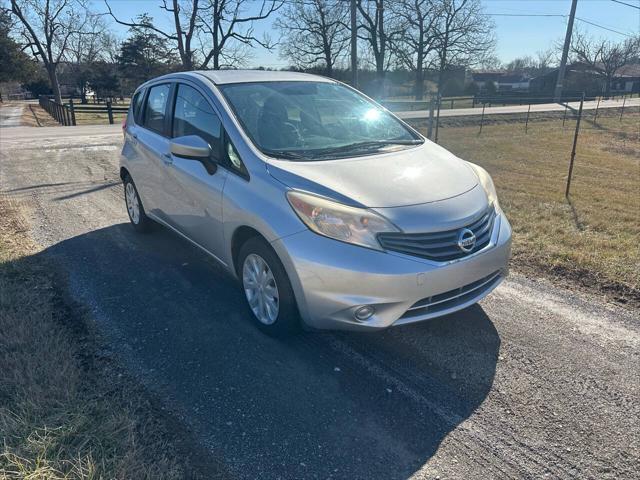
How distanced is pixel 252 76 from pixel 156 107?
3.94ft

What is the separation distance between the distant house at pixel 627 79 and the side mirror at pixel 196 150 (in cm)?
8372

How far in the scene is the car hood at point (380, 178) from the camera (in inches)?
117

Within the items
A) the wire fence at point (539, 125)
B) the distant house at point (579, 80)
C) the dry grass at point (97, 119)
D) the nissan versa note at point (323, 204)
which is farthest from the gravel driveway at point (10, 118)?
the distant house at point (579, 80)

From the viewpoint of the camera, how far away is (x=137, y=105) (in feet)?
17.7

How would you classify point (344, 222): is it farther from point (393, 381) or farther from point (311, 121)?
point (311, 121)

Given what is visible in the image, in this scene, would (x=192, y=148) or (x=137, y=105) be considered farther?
(x=137, y=105)

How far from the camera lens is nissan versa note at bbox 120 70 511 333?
2830mm

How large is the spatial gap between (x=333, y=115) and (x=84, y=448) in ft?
9.76

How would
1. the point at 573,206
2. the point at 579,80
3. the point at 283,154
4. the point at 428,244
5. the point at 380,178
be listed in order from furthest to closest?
the point at 579,80 < the point at 573,206 < the point at 283,154 < the point at 380,178 < the point at 428,244

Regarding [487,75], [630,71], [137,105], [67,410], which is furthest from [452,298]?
[487,75]

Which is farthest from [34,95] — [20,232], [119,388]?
[119,388]

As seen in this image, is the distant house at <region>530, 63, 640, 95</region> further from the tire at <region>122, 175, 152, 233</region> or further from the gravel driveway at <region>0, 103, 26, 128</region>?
the tire at <region>122, 175, 152, 233</region>

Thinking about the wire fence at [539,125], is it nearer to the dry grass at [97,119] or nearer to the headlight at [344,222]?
the headlight at [344,222]

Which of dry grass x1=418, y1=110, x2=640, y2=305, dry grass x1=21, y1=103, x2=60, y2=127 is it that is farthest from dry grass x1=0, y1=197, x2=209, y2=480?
dry grass x1=21, y1=103, x2=60, y2=127
